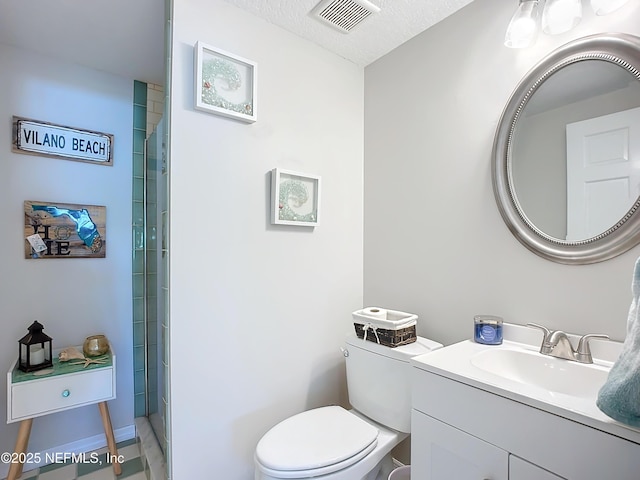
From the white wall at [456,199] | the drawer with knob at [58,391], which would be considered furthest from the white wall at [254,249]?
the drawer with knob at [58,391]

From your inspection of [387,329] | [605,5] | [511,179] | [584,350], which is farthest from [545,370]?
[605,5]

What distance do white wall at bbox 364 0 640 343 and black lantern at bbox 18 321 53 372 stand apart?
5.75 ft

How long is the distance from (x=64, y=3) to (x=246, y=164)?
110 centimetres

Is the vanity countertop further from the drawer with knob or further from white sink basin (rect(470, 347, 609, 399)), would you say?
the drawer with knob

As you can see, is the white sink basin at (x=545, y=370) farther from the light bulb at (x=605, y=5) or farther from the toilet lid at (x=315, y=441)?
the light bulb at (x=605, y=5)

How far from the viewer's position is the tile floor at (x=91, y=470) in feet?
5.63

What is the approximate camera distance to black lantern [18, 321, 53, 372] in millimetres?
1592

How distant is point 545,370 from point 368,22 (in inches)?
65.3

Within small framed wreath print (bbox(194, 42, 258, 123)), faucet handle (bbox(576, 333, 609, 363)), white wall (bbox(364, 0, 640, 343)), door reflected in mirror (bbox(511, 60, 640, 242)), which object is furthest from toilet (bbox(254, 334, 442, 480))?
small framed wreath print (bbox(194, 42, 258, 123))

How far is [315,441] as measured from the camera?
1.25 m

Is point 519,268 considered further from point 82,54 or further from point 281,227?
point 82,54

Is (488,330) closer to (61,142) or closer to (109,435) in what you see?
(109,435)

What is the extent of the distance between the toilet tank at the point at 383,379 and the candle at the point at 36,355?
1566 mm

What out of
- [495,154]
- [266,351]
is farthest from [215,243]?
[495,154]
